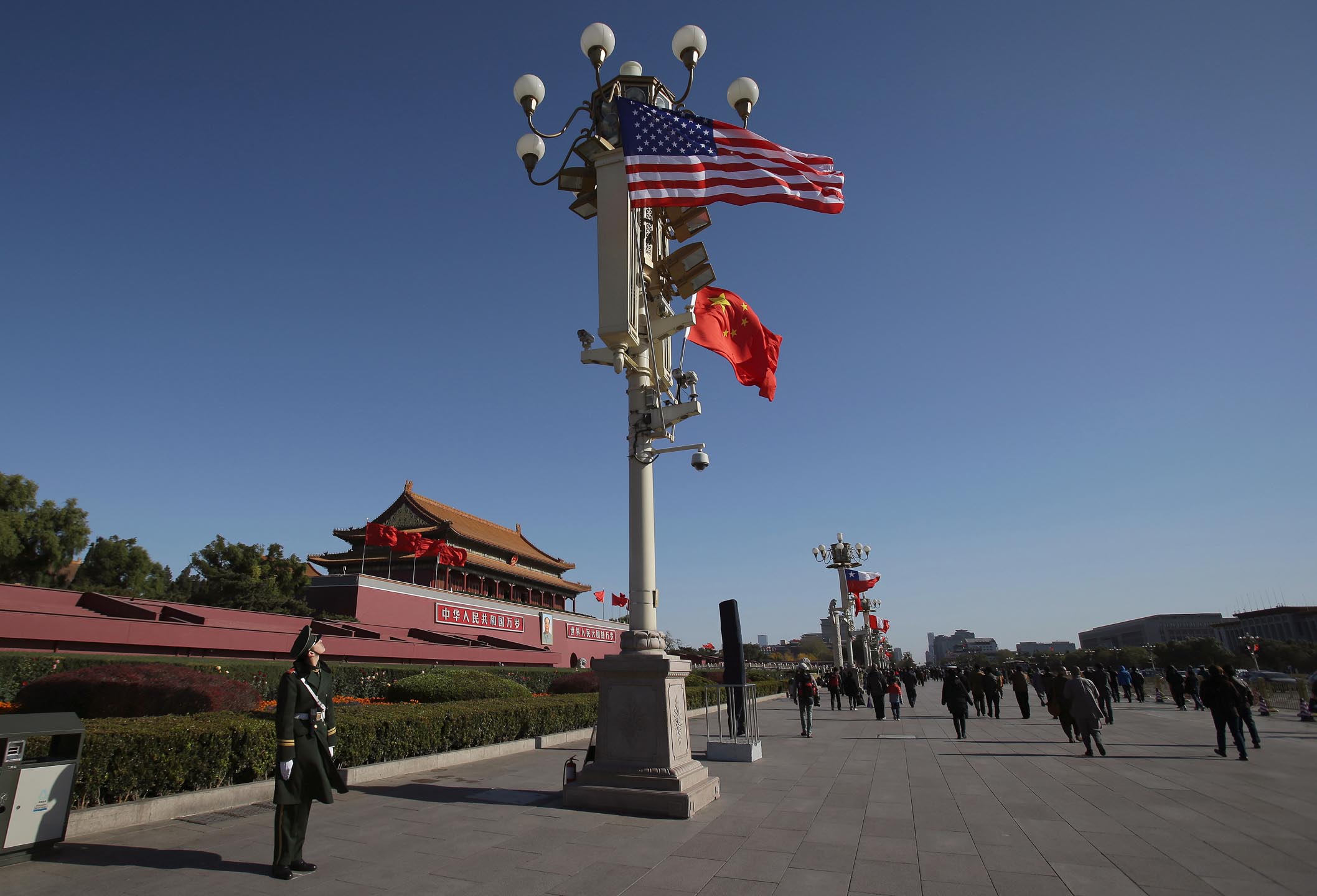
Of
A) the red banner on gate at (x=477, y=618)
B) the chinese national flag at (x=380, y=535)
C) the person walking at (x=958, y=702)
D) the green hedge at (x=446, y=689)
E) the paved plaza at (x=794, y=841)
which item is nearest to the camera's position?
the paved plaza at (x=794, y=841)

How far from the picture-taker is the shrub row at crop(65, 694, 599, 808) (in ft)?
20.1

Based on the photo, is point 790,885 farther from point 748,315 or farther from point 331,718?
point 748,315

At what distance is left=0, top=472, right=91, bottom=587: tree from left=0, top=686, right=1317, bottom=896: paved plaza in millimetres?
31564

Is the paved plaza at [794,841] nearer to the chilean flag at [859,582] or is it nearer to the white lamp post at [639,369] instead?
the white lamp post at [639,369]

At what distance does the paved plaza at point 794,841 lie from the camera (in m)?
4.57

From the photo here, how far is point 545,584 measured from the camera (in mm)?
44875

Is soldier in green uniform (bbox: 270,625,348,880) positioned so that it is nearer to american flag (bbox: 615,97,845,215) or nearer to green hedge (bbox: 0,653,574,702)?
green hedge (bbox: 0,653,574,702)

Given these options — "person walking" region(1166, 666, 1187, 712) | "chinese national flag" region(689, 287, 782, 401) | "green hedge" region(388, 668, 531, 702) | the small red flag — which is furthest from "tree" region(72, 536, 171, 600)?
"person walking" region(1166, 666, 1187, 712)

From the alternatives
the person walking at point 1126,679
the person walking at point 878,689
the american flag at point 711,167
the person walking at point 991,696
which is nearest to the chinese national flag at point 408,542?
the person walking at point 878,689

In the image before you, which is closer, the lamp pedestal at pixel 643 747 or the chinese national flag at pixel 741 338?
the lamp pedestal at pixel 643 747

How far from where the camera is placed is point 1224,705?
1025cm

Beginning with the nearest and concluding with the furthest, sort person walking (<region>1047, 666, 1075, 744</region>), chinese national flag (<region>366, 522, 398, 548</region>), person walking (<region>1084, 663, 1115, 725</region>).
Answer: person walking (<region>1047, 666, 1075, 744</region>)
person walking (<region>1084, 663, 1115, 725</region>)
chinese national flag (<region>366, 522, 398, 548</region>)

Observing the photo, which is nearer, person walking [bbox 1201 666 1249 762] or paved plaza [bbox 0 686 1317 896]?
paved plaza [bbox 0 686 1317 896]

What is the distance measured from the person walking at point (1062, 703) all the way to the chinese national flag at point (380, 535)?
2922 cm
